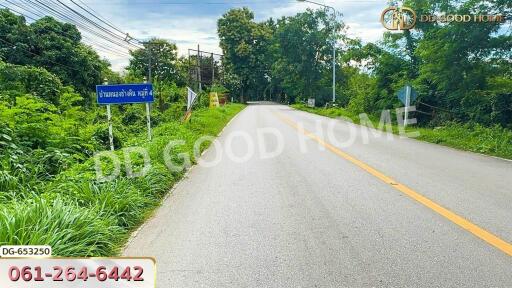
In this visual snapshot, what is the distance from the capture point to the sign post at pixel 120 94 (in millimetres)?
9570

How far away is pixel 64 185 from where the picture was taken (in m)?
6.15

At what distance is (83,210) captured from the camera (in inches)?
198

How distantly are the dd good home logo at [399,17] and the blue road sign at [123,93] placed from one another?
14.3m

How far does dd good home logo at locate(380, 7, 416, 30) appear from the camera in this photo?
20859mm

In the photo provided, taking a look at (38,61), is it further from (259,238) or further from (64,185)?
(259,238)

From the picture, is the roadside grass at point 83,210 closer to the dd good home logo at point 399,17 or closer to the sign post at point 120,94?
the sign post at point 120,94

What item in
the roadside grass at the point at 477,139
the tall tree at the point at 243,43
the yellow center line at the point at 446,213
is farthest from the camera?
the tall tree at the point at 243,43

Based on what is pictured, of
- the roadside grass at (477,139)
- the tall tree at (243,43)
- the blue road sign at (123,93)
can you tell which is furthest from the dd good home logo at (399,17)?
the tall tree at (243,43)

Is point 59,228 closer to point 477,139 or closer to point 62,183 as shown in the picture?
point 62,183

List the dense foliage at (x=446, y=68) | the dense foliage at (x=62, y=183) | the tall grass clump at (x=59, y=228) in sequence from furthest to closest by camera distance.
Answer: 1. the dense foliage at (x=446, y=68)
2. the dense foliage at (x=62, y=183)
3. the tall grass clump at (x=59, y=228)

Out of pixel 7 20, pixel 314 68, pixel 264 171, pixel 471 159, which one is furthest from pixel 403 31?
pixel 314 68

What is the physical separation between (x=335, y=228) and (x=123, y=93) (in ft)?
21.5

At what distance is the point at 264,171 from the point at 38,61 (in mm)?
20696

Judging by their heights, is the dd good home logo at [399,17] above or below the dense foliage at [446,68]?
above
